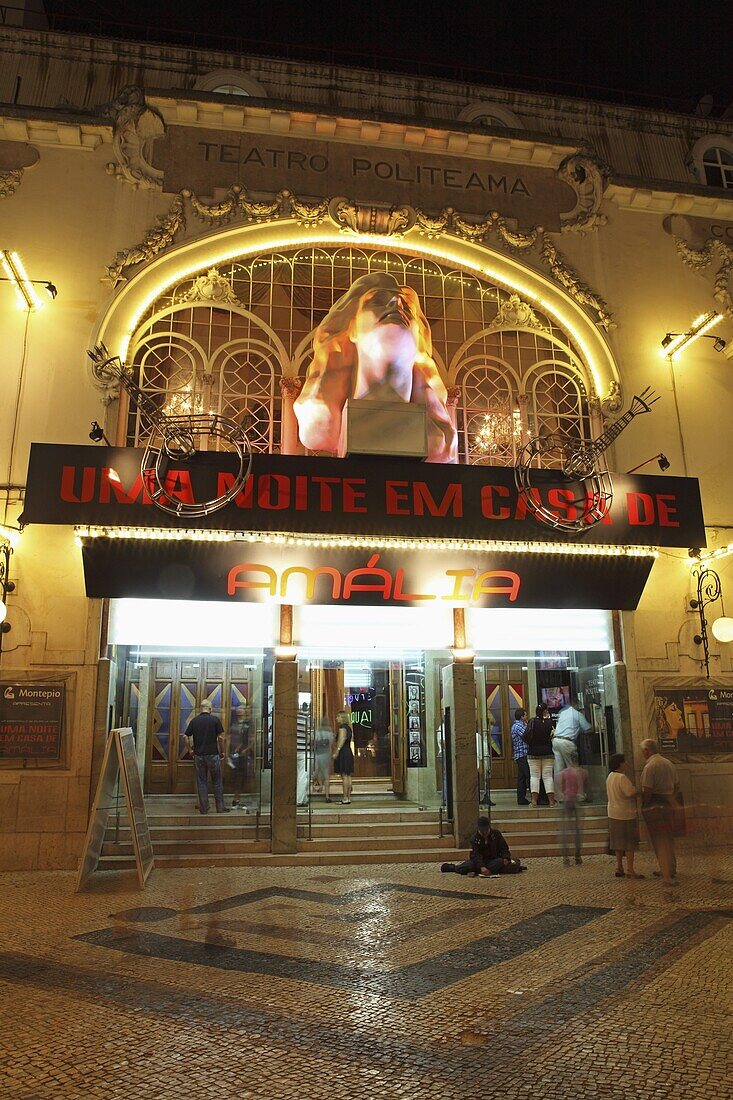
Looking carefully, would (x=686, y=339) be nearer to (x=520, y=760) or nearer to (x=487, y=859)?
(x=520, y=760)

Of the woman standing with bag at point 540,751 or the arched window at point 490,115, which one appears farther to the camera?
the arched window at point 490,115

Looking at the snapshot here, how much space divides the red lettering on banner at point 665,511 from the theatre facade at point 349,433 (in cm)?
5

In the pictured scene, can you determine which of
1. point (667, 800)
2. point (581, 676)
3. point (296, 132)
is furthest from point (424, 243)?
point (667, 800)

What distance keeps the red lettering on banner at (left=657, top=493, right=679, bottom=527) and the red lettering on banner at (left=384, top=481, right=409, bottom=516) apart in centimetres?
397

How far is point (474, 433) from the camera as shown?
13.3m

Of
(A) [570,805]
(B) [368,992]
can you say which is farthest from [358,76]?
(B) [368,992]

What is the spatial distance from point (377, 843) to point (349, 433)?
5835mm

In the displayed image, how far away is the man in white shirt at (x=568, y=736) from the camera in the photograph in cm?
1265

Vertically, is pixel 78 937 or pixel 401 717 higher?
pixel 401 717

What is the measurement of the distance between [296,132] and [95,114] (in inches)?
130

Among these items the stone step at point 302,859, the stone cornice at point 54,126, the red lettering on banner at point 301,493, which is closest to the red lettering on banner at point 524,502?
the red lettering on banner at point 301,493

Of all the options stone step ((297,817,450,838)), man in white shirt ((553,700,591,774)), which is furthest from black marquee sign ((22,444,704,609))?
stone step ((297,817,450,838))

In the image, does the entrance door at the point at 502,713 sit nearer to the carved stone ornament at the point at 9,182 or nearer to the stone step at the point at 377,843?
the stone step at the point at 377,843

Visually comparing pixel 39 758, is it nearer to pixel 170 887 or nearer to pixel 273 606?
pixel 170 887
